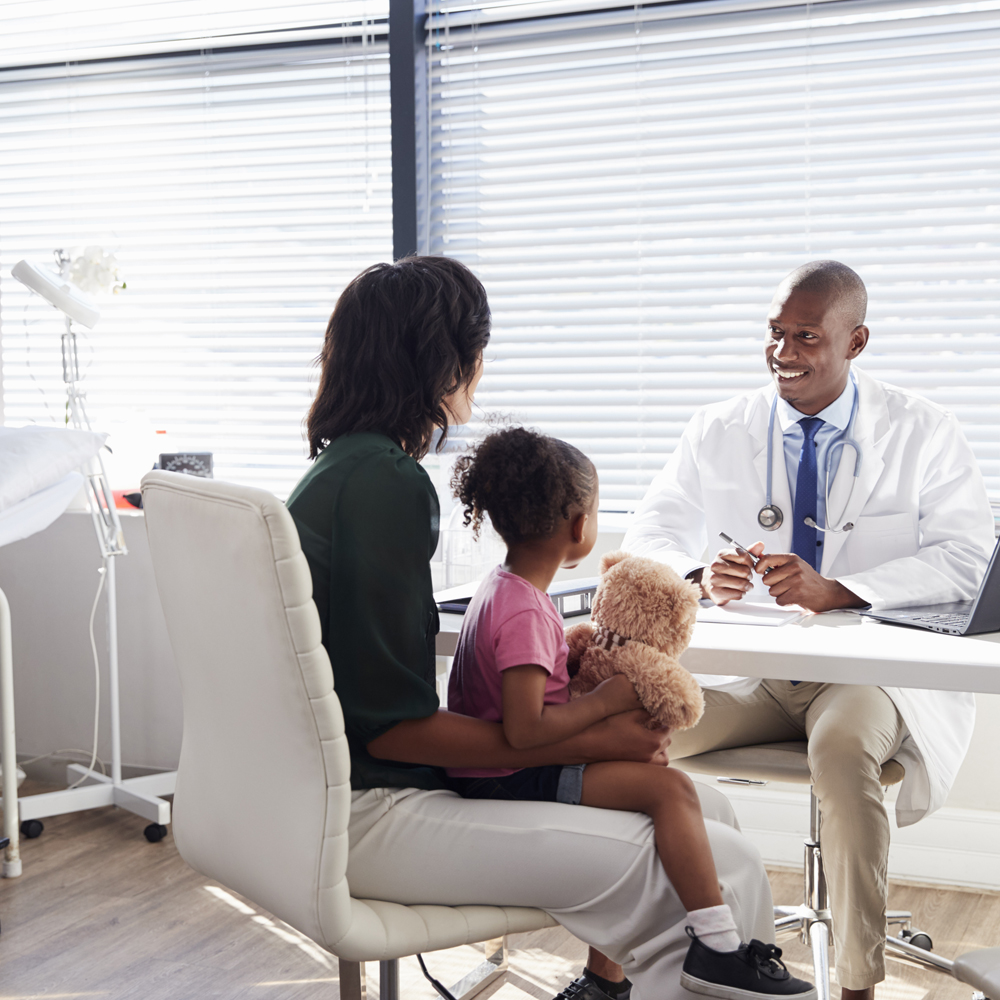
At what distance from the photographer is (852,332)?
224cm

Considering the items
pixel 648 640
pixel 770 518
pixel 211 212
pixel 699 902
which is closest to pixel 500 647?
pixel 648 640

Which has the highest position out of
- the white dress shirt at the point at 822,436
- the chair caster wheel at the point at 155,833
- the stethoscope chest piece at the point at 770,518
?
the white dress shirt at the point at 822,436

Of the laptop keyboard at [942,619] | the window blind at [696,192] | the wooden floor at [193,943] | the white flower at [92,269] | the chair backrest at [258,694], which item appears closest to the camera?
the chair backrest at [258,694]

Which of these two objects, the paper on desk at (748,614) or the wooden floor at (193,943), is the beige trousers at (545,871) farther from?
the wooden floor at (193,943)

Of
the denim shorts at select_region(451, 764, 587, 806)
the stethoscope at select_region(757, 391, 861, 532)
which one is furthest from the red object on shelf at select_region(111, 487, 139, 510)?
the denim shorts at select_region(451, 764, 587, 806)

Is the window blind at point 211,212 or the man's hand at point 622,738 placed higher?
the window blind at point 211,212

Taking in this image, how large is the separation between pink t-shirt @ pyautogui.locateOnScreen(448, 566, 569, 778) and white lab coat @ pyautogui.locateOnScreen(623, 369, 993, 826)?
0.65 metres

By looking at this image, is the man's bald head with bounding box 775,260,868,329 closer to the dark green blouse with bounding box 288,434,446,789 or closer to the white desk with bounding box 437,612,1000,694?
the white desk with bounding box 437,612,1000,694

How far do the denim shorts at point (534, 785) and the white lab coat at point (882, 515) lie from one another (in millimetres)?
650

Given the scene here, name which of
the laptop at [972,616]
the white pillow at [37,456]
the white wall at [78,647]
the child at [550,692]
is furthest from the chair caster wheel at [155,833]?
the laptop at [972,616]

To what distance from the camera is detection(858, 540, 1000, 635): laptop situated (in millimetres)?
1473

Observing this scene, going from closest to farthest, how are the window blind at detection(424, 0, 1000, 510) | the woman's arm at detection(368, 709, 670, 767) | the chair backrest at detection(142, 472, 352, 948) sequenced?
the chair backrest at detection(142, 472, 352, 948), the woman's arm at detection(368, 709, 670, 767), the window blind at detection(424, 0, 1000, 510)

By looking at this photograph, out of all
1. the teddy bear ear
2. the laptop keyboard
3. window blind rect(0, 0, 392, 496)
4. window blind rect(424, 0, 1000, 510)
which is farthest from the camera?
window blind rect(0, 0, 392, 496)

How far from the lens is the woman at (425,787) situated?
117cm
